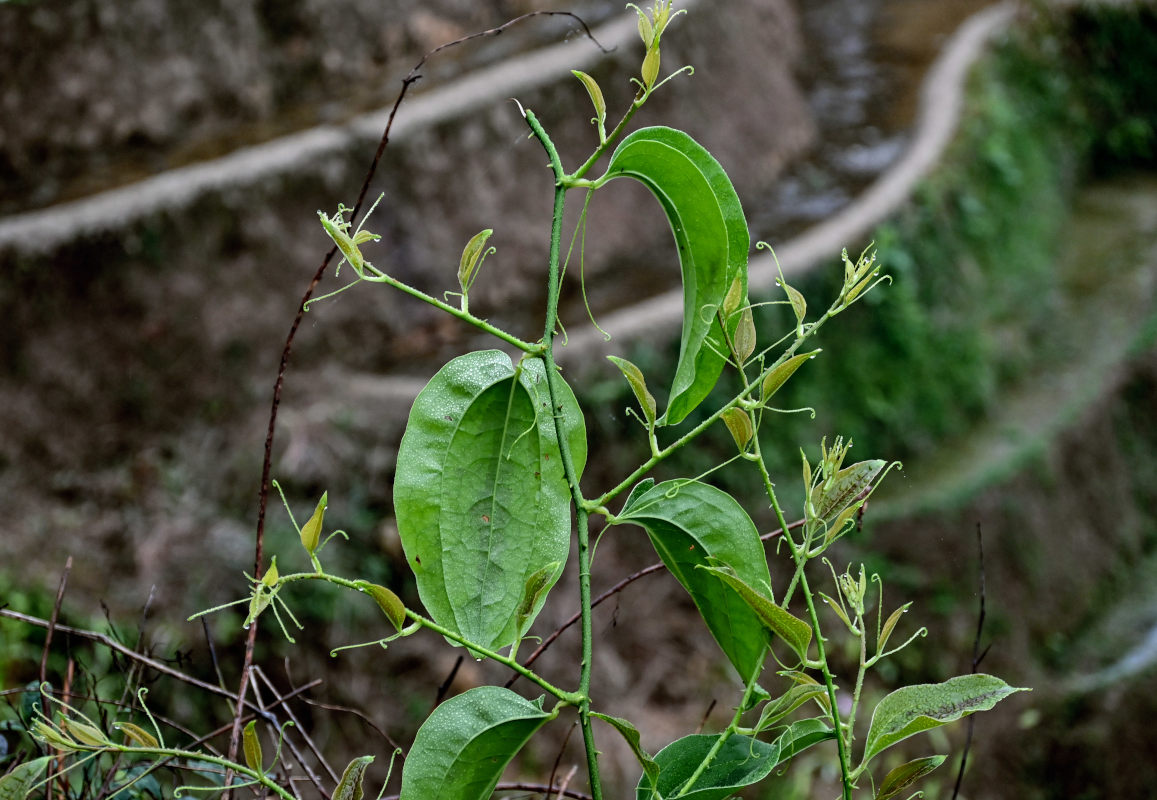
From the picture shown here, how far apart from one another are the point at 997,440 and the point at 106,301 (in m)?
2.01

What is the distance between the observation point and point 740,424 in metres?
→ 0.51

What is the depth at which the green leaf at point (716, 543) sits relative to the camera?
20.3 inches

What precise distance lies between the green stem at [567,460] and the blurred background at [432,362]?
119cm

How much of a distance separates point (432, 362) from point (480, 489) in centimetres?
177

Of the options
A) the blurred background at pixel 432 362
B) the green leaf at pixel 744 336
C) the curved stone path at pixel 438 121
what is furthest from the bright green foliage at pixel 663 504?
the curved stone path at pixel 438 121

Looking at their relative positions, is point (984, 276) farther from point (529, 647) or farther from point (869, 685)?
point (529, 647)

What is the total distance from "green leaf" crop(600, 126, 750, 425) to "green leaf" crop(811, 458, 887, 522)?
7cm

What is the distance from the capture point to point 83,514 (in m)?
1.93

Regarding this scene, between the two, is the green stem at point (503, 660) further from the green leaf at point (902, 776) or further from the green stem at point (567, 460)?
the green leaf at point (902, 776)

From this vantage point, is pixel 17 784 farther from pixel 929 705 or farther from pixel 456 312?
pixel 929 705

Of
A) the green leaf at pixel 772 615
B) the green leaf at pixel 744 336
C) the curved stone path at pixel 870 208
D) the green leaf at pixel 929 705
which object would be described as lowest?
the curved stone path at pixel 870 208

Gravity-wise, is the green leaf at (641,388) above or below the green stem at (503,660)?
above

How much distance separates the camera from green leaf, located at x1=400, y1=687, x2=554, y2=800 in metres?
0.47

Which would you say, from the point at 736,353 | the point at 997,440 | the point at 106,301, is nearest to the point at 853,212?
the point at 997,440
